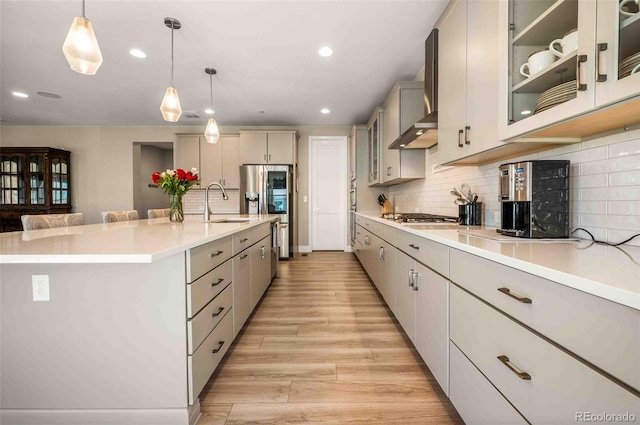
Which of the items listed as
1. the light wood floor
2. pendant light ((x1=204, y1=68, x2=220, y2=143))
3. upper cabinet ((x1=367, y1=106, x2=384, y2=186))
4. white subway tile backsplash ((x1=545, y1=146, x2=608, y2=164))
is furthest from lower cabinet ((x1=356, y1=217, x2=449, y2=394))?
pendant light ((x1=204, y1=68, x2=220, y2=143))

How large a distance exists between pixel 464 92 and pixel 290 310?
2281mm

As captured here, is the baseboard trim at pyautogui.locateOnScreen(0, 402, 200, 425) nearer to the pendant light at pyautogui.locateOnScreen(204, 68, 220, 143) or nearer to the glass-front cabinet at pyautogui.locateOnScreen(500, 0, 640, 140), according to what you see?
the glass-front cabinet at pyautogui.locateOnScreen(500, 0, 640, 140)

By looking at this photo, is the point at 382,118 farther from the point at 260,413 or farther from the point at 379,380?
the point at 260,413

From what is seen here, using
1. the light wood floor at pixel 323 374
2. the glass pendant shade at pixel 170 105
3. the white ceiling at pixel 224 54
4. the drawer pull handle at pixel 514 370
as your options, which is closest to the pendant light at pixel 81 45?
the glass pendant shade at pixel 170 105

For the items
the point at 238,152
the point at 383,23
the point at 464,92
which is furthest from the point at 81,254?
the point at 238,152

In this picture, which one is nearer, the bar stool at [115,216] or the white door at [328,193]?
the bar stool at [115,216]

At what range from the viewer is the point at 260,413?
1.39m

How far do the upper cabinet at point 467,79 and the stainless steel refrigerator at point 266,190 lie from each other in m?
3.48

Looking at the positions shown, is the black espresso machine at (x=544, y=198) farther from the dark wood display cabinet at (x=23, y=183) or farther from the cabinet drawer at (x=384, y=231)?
the dark wood display cabinet at (x=23, y=183)

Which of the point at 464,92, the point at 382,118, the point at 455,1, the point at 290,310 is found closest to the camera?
the point at 464,92

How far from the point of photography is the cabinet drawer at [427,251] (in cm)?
138

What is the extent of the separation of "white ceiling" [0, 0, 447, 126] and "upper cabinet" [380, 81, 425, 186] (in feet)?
1.06

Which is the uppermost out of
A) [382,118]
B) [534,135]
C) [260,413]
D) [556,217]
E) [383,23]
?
[383,23]

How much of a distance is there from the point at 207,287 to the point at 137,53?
9.62ft
